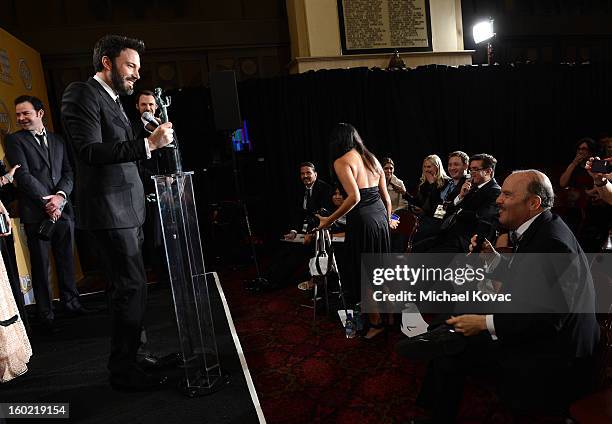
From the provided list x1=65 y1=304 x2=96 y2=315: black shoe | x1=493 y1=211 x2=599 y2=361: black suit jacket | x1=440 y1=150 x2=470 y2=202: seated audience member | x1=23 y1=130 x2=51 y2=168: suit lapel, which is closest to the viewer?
x1=493 y1=211 x2=599 y2=361: black suit jacket

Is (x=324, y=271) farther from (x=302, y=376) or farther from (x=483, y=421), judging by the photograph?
(x=483, y=421)

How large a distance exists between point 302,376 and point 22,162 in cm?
254

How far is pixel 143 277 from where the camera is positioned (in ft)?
7.35

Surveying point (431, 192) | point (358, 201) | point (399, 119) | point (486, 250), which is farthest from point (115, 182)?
point (399, 119)

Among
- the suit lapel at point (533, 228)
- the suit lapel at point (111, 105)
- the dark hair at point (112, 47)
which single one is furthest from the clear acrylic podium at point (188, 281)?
the suit lapel at point (533, 228)

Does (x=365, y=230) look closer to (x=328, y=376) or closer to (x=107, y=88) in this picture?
(x=328, y=376)

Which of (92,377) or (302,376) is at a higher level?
(92,377)

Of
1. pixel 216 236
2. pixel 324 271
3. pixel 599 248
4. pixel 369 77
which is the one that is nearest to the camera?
pixel 324 271

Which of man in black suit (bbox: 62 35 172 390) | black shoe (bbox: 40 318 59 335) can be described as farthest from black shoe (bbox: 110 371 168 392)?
black shoe (bbox: 40 318 59 335)

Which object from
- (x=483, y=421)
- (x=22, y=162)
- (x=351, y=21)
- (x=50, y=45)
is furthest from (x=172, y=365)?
(x=50, y=45)

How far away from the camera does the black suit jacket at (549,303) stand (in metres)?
1.64

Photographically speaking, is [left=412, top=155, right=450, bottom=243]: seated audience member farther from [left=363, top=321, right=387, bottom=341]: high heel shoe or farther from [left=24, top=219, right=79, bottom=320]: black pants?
[left=24, top=219, right=79, bottom=320]: black pants

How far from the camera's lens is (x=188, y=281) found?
2.17m

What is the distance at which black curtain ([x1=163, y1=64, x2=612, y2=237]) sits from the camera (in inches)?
231
